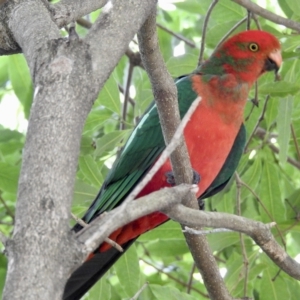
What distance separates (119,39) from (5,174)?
127cm

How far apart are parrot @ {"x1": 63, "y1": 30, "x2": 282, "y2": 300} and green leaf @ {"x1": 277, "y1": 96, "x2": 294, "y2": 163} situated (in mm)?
144

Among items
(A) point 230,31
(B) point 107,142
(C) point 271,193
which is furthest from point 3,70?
(C) point 271,193

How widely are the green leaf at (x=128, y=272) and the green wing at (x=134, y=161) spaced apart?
0.29 meters

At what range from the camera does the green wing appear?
2283 millimetres

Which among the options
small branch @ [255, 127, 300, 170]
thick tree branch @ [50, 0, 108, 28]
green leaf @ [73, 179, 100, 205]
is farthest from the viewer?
small branch @ [255, 127, 300, 170]

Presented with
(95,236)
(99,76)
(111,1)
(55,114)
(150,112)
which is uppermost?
(150,112)

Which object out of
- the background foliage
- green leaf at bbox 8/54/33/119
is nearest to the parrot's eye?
the background foliage

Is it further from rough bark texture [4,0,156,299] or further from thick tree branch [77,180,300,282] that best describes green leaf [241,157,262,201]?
rough bark texture [4,0,156,299]

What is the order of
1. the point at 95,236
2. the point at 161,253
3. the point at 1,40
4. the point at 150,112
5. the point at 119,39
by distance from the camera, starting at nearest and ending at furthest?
the point at 95,236
the point at 119,39
the point at 1,40
the point at 150,112
the point at 161,253

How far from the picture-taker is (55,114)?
102 centimetres

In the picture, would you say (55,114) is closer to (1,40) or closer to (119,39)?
(119,39)

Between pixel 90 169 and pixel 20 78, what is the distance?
0.61 meters

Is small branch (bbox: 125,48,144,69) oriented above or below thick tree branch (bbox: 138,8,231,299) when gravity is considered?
above

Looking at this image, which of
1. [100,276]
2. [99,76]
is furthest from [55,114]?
[100,276]
